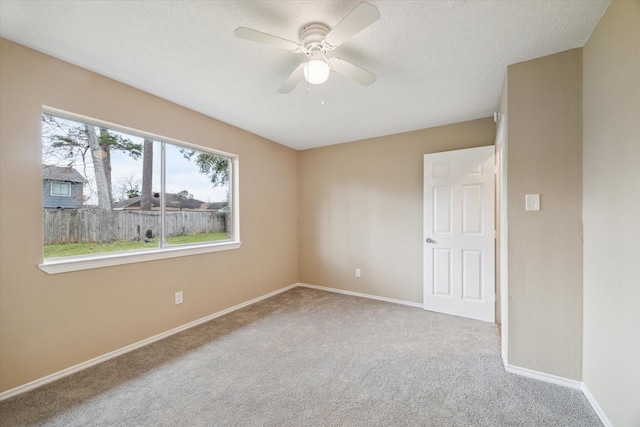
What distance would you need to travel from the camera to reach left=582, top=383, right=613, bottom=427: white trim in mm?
1501

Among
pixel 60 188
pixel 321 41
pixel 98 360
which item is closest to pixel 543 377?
pixel 321 41

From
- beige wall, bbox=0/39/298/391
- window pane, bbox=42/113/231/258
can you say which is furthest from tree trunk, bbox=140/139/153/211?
beige wall, bbox=0/39/298/391

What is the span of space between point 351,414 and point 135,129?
9.45 feet

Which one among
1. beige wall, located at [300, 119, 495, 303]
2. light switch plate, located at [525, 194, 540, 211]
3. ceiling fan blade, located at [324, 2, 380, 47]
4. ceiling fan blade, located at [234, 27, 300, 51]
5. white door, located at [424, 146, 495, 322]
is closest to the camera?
ceiling fan blade, located at [324, 2, 380, 47]

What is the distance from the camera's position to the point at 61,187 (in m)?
2.07

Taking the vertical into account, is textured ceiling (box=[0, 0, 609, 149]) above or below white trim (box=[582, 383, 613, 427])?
above

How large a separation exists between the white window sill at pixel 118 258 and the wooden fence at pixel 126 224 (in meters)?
0.16

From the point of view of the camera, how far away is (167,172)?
9.24ft

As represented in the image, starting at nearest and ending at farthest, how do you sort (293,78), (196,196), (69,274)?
1. (293,78)
2. (69,274)
3. (196,196)

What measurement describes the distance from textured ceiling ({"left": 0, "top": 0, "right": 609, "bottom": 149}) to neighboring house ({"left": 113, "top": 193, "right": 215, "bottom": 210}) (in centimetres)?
100

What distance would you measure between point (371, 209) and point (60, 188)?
334 centimetres

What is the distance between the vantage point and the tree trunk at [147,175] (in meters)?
2.62

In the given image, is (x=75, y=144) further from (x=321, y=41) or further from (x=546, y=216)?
(x=546, y=216)

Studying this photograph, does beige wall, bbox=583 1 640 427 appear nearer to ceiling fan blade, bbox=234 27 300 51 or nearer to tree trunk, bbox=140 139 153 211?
ceiling fan blade, bbox=234 27 300 51
